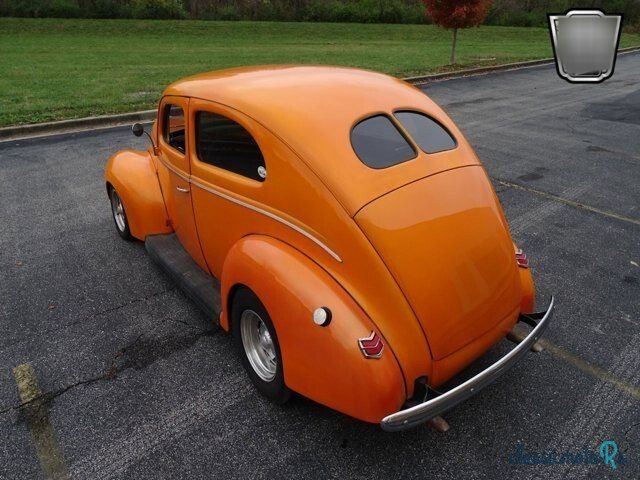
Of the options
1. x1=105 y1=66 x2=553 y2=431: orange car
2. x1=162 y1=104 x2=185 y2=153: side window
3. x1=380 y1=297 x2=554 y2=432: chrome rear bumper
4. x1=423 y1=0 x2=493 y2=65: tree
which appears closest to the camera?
x1=380 y1=297 x2=554 y2=432: chrome rear bumper

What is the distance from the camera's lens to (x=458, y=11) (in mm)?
15375

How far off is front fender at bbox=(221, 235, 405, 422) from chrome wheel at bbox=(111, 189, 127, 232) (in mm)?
2607

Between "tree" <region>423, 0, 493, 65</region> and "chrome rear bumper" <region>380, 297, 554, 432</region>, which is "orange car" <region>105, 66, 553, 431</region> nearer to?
"chrome rear bumper" <region>380, 297, 554, 432</region>

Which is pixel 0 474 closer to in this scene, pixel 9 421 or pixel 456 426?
pixel 9 421

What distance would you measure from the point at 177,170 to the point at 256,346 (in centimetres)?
156

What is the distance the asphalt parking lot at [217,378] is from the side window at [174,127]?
1248 millimetres

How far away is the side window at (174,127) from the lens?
3.87m

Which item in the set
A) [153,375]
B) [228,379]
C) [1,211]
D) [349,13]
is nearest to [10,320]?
[153,375]

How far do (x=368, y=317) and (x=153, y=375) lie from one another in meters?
1.66

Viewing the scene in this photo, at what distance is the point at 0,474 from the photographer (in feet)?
8.24

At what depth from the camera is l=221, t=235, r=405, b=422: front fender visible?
2287 mm

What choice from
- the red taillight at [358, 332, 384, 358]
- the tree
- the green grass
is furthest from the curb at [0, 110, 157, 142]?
the tree

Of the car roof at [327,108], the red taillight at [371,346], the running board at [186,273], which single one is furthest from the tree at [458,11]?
the red taillight at [371,346]

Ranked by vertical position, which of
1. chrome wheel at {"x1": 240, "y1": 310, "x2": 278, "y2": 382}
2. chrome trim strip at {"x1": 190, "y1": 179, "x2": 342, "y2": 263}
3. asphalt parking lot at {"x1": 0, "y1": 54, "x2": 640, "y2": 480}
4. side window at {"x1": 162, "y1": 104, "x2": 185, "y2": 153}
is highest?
side window at {"x1": 162, "y1": 104, "x2": 185, "y2": 153}
